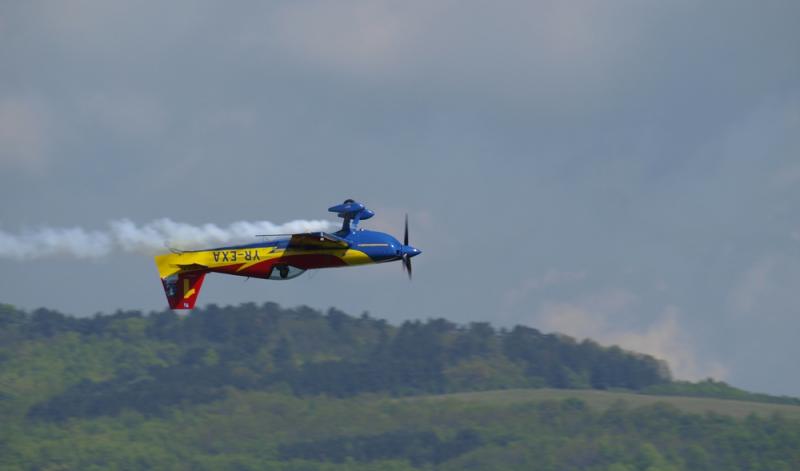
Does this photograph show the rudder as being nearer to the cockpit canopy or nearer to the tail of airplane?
the tail of airplane

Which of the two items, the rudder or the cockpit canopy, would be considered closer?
the cockpit canopy

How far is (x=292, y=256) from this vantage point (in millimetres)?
79438

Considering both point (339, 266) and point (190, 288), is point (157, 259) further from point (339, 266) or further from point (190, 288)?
point (339, 266)

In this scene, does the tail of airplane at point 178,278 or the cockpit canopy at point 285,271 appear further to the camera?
the tail of airplane at point 178,278

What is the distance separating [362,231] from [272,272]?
5.71 meters

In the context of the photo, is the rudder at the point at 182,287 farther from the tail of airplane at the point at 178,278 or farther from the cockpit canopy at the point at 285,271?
the cockpit canopy at the point at 285,271

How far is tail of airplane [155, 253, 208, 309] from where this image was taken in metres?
81.5

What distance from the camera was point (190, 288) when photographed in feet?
269

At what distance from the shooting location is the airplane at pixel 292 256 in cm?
7881

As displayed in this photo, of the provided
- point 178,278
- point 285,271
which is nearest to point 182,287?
→ point 178,278

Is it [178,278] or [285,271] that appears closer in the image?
[285,271]

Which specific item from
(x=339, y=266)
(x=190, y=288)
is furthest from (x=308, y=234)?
(x=190, y=288)

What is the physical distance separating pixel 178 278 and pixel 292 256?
7.33 metres

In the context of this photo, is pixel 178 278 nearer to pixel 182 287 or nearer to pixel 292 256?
pixel 182 287
